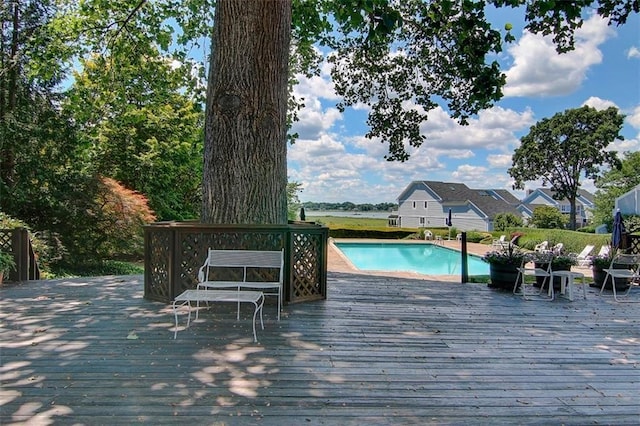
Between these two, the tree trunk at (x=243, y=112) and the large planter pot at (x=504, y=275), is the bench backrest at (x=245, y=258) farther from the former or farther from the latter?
the large planter pot at (x=504, y=275)

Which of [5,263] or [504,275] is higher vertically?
[5,263]

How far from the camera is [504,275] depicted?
6.99m

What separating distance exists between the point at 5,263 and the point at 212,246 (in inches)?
154

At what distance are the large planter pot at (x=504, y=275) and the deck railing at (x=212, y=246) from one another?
11.6ft

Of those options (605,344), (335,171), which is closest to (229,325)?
(605,344)

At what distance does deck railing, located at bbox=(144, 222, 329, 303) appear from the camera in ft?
17.4

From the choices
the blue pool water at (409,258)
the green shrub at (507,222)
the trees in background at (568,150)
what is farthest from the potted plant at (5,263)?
the trees in background at (568,150)

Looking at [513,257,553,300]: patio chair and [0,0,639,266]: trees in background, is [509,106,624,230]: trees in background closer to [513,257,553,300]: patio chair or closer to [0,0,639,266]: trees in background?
[0,0,639,266]: trees in background

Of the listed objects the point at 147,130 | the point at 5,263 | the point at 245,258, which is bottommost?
the point at 5,263

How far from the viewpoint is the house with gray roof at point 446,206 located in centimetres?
A: 3444

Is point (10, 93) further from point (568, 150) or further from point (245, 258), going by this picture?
point (568, 150)

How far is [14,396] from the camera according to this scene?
2.63 meters

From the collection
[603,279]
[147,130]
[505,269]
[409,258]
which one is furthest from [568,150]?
[147,130]

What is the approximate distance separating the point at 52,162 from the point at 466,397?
41.0 ft
